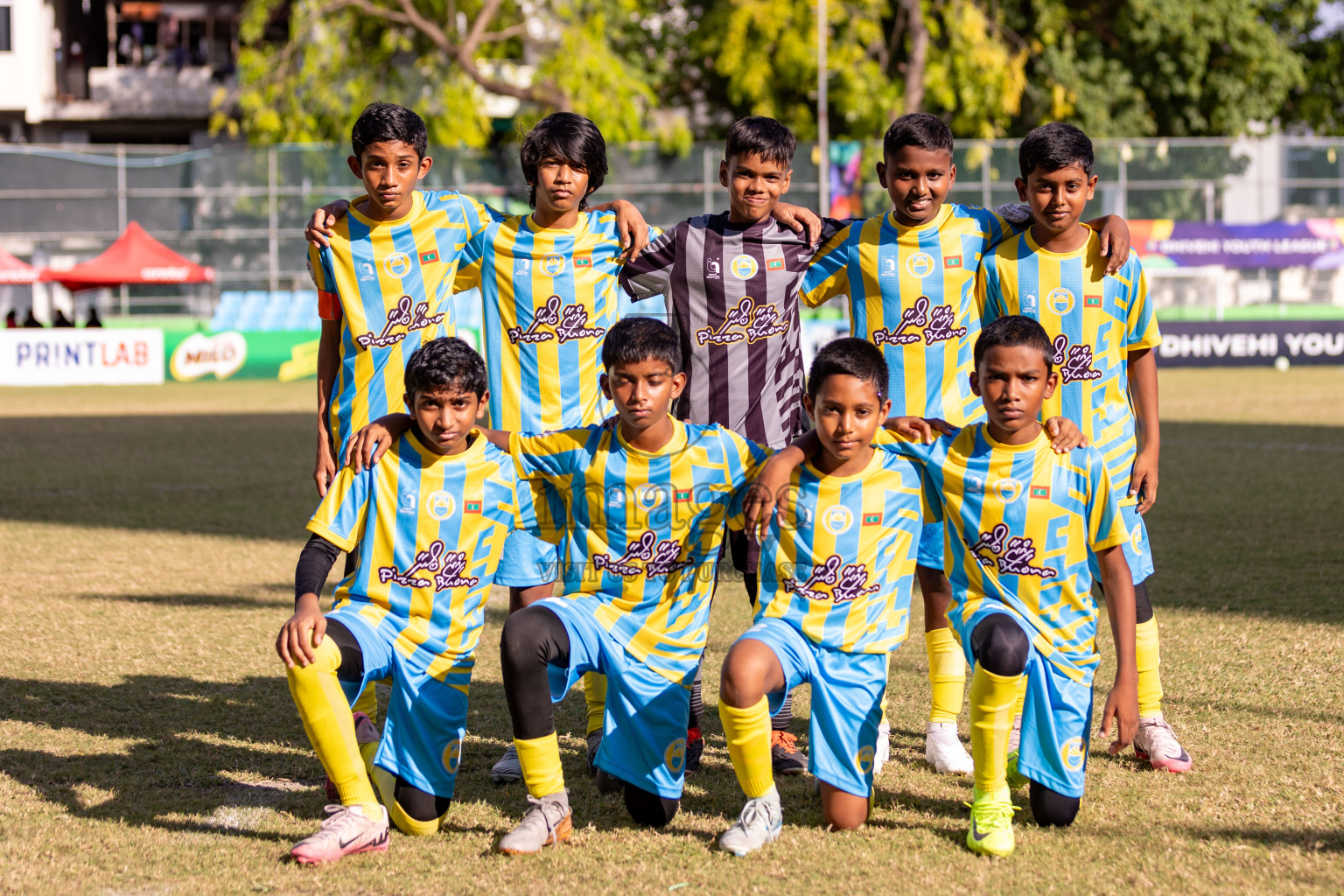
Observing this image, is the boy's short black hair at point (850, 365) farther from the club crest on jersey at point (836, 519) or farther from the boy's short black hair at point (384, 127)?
the boy's short black hair at point (384, 127)

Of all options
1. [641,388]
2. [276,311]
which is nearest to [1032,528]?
[641,388]

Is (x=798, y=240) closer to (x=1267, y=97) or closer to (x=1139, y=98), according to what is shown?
(x=1139, y=98)

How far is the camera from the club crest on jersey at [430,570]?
141 inches

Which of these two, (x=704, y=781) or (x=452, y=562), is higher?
(x=452, y=562)

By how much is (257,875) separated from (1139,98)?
2978cm

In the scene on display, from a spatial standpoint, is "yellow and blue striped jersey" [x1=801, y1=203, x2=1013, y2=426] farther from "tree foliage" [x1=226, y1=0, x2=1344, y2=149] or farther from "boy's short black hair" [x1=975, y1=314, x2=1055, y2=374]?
"tree foliage" [x1=226, y1=0, x2=1344, y2=149]

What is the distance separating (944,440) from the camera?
3635 millimetres

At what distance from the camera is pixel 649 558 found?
3.60 meters

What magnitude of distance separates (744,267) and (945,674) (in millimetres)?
1371

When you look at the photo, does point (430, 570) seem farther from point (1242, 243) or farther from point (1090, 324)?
point (1242, 243)

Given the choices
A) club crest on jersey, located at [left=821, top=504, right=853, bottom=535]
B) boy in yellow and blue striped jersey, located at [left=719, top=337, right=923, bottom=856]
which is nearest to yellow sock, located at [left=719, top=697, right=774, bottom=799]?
boy in yellow and blue striped jersey, located at [left=719, top=337, right=923, bottom=856]

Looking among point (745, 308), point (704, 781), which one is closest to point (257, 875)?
point (704, 781)

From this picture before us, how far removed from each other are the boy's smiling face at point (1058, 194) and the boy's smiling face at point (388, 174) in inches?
70.5

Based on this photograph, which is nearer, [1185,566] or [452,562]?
[452,562]
